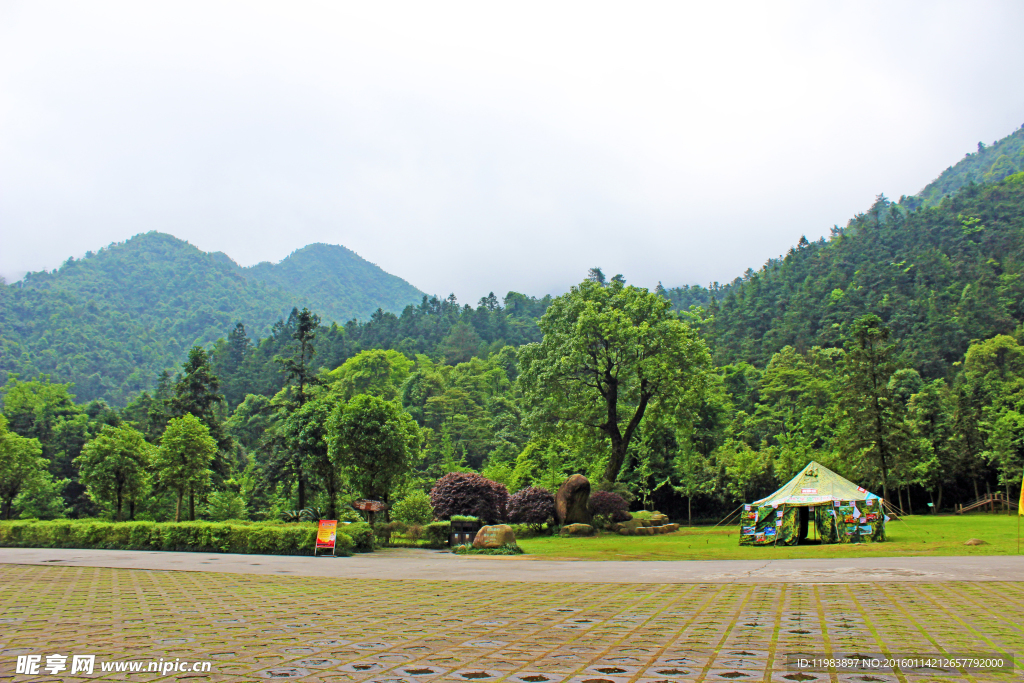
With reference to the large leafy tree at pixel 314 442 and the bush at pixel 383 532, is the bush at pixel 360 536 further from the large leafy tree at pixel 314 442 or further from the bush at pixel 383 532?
the large leafy tree at pixel 314 442

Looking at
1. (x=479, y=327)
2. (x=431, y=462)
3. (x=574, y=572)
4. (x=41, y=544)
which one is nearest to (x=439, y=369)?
(x=431, y=462)

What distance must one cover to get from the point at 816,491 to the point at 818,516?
2.73 feet

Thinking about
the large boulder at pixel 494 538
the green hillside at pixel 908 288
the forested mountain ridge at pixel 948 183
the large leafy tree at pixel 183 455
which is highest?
the forested mountain ridge at pixel 948 183

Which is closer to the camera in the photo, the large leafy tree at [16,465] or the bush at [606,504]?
the bush at [606,504]

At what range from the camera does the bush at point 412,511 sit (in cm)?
2648

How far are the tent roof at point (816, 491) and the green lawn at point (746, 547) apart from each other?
181cm

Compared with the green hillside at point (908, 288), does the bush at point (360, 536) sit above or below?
below

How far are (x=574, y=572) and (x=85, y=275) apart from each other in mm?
218667

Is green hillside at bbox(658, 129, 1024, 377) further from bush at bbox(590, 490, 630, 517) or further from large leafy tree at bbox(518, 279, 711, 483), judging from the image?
bush at bbox(590, 490, 630, 517)

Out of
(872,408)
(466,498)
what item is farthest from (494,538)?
(872,408)

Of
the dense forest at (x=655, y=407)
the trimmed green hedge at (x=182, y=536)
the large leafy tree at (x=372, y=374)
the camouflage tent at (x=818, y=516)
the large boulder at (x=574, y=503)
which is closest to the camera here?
the trimmed green hedge at (x=182, y=536)

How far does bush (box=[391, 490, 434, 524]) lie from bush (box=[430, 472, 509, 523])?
106 centimetres

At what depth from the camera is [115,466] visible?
26938 mm

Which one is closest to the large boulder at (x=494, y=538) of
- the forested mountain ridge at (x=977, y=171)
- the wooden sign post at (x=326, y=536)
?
the wooden sign post at (x=326, y=536)
